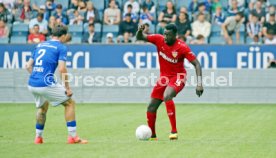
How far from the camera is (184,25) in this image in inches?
1099

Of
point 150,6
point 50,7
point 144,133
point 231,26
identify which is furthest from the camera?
point 50,7

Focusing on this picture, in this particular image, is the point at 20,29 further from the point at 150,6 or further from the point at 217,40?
the point at 217,40

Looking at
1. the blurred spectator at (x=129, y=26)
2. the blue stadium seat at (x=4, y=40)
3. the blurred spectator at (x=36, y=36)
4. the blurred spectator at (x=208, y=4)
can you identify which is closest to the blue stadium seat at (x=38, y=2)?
the blue stadium seat at (x=4, y=40)

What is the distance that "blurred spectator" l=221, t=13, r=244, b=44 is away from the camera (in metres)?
28.0

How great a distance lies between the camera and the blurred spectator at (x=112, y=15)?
29250 mm

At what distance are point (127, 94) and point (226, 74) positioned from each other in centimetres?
336

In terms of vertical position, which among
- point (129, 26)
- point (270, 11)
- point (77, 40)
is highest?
point (270, 11)

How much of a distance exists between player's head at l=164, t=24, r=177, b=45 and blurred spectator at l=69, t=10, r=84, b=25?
1521cm

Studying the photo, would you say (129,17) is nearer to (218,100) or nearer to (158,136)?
(218,100)

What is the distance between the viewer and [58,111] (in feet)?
73.9

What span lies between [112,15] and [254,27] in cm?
527

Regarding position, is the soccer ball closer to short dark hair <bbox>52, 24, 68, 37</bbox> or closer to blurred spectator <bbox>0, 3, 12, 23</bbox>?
short dark hair <bbox>52, 24, 68, 37</bbox>

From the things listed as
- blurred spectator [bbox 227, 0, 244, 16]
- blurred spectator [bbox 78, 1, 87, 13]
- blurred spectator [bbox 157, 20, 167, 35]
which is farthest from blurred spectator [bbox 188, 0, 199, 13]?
blurred spectator [bbox 78, 1, 87, 13]

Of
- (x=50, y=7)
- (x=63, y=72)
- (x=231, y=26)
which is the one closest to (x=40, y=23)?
(x=50, y=7)
